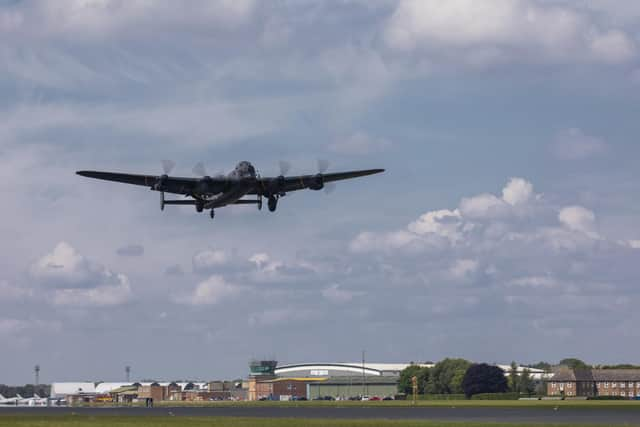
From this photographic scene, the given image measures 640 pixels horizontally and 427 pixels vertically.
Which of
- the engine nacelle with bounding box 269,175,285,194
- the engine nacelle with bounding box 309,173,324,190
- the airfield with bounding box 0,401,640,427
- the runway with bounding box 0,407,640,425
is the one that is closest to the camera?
the airfield with bounding box 0,401,640,427


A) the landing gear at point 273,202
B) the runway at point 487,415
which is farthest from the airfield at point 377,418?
the landing gear at point 273,202

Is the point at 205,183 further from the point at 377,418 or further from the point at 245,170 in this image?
the point at 377,418

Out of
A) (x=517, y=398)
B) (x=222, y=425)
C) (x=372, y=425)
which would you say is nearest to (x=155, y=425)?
(x=222, y=425)

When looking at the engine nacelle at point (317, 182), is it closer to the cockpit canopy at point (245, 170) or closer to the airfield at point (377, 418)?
the cockpit canopy at point (245, 170)

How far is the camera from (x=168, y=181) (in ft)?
281

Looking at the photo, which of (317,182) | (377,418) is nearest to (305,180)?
(317,182)

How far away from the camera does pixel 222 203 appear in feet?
289

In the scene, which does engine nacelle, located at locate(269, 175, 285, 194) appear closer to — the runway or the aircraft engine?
the aircraft engine

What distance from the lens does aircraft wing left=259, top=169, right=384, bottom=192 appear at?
276 ft

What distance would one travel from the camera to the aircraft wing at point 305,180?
84.1 m

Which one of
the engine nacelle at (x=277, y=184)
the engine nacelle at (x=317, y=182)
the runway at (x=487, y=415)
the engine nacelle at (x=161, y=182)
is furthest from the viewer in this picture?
the engine nacelle at (x=317, y=182)

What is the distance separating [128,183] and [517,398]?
129 metres

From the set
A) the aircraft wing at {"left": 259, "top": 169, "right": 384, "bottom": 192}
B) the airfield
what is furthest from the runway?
the aircraft wing at {"left": 259, "top": 169, "right": 384, "bottom": 192}

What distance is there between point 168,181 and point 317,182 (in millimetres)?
13392
